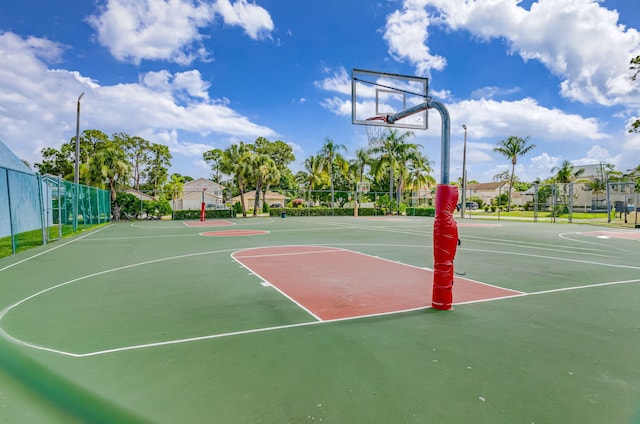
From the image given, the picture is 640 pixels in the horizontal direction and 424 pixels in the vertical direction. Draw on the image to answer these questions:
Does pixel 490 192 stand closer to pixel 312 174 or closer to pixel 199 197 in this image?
pixel 312 174

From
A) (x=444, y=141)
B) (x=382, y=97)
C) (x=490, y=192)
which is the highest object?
(x=382, y=97)

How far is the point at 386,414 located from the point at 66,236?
17.3 metres

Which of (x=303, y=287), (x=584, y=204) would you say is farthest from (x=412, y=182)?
(x=303, y=287)

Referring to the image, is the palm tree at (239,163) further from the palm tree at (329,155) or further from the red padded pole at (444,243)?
the red padded pole at (444,243)

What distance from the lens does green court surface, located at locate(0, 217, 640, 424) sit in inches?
106

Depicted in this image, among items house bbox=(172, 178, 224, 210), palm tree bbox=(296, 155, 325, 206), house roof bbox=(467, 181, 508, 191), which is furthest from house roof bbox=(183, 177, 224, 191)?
house roof bbox=(467, 181, 508, 191)

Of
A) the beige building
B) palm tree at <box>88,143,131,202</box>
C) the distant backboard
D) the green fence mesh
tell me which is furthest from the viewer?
→ the beige building

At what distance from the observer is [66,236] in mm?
15609

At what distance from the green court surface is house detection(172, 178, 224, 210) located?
38.4m

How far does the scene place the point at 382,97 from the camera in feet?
40.1

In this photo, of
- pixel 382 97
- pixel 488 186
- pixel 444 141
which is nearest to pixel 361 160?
pixel 382 97

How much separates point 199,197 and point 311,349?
5724 centimetres

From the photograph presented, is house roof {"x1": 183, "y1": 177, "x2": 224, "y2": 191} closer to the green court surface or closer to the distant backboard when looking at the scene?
the distant backboard

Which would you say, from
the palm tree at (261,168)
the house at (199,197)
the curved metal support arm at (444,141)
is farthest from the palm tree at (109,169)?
the curved metal support arm at (444,141)
